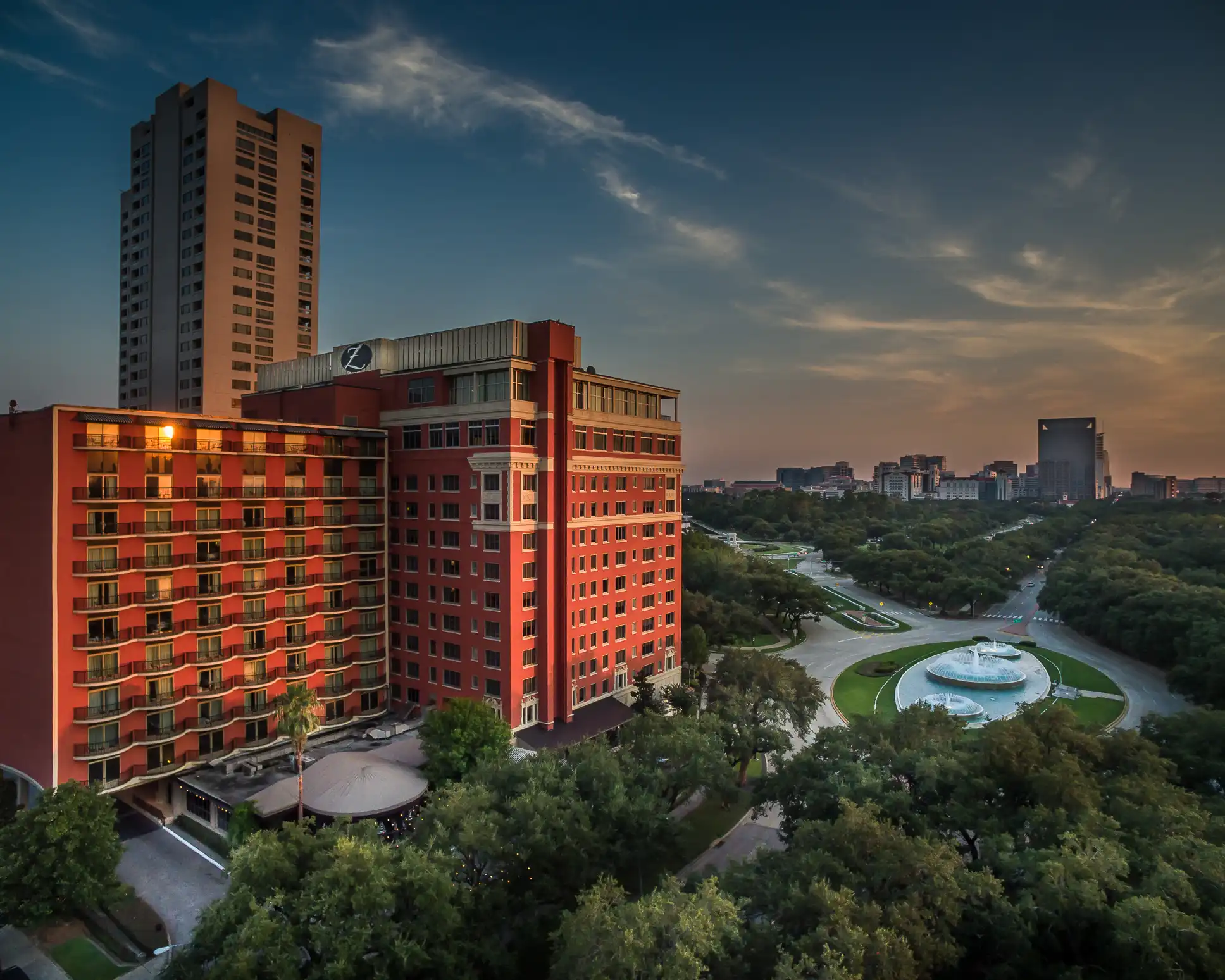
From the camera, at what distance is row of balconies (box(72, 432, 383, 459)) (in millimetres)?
36606

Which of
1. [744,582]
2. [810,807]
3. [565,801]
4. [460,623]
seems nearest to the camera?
[565,801]

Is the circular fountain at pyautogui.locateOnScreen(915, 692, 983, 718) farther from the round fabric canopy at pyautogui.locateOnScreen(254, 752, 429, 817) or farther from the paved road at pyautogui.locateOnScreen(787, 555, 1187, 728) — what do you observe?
the round fabric canopy at pyautogui.locateOnScreen(254, 752, 429, 817)

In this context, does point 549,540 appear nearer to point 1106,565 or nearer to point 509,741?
point 509,741

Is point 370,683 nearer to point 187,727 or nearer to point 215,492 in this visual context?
point 187,727

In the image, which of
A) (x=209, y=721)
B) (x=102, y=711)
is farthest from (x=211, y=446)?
(x=209, y=721)

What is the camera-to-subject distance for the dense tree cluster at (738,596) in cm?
7725

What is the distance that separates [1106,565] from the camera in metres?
98.3

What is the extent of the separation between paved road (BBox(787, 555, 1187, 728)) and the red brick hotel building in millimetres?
25642

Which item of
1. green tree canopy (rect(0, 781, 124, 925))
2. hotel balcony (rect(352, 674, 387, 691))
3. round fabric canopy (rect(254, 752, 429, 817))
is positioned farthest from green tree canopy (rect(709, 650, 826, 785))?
green tree canopy (rect(0, 781, 124, 925))

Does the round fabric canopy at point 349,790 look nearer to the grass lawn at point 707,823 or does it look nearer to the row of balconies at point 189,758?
the row of balconies at point 189,758

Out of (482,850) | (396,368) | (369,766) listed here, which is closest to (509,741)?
(369,766)

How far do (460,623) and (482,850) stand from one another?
22.8 meters

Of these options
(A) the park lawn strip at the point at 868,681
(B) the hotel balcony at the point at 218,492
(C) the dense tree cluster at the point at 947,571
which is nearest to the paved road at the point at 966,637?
(A) the park lawn strip at the point at 868,681

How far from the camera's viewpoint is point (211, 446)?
4141 centimetres
